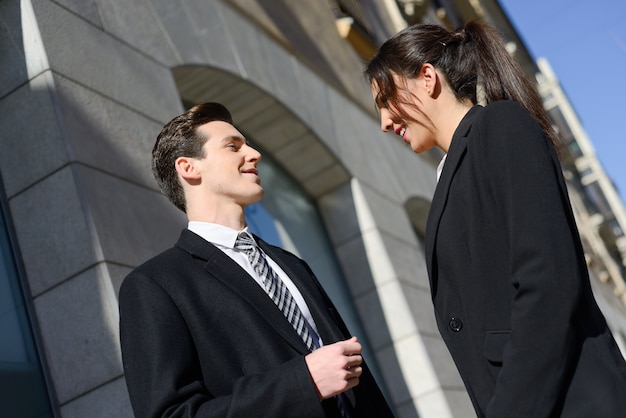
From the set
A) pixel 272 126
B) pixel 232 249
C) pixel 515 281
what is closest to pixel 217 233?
pixel 232 249

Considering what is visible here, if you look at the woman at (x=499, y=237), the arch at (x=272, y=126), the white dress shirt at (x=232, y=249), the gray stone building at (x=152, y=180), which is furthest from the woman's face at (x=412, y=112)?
the arch at (x=272, y=126)

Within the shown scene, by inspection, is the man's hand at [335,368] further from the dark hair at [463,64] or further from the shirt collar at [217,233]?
the dark hair at [463,64]

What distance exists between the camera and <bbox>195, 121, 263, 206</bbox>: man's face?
294 centimetres

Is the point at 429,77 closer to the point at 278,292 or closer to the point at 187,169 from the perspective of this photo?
the point at 278,292

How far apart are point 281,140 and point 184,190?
4.84 metres

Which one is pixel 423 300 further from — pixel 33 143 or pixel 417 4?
pixel 417 4

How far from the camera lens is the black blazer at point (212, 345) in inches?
91.7

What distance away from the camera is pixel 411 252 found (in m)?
8.70

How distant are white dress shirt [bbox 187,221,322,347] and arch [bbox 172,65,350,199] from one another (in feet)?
11.4

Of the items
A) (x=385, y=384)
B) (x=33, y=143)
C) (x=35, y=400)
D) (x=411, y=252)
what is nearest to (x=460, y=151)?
(x=35, y=400)

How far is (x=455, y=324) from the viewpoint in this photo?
222 centimetres

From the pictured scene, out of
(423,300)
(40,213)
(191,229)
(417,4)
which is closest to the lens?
(191,229)

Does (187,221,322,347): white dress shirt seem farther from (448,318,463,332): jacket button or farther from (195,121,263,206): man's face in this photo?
(448,318,463,332): jacket button

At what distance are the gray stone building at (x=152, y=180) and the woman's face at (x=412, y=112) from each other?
5.83ft
